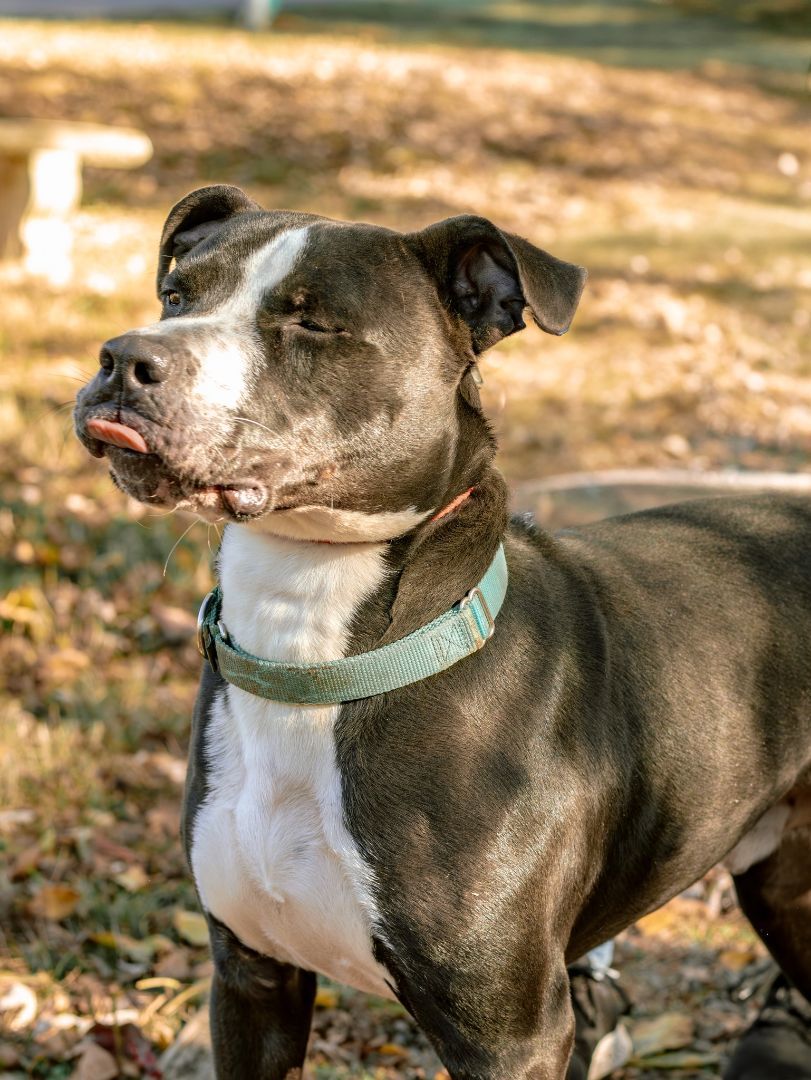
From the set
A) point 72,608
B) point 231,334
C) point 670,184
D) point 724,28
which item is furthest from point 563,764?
point 724,28

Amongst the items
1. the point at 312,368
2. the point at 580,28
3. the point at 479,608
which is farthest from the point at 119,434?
A: the point at 580,28

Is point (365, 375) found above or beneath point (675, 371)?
above

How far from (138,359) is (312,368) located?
1.15 feet

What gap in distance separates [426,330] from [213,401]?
50 cm

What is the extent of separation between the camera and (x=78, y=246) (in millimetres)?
10070

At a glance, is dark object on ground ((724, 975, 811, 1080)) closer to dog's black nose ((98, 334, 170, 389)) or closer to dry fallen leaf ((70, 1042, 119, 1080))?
dry fallen leaf ((70, 1042, 119, 1080))

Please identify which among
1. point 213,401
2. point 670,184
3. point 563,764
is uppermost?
point 213,401

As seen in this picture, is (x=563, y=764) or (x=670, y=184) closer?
(x=563, y=764)

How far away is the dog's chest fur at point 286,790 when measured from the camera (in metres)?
2.56

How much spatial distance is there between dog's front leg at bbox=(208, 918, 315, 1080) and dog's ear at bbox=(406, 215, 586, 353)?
138 cm

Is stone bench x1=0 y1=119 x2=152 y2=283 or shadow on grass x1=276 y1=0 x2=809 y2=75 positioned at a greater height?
stone bench x1=0 y1=119 x2=152 y2=283

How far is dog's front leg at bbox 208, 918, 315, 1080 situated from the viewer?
9.43 feet

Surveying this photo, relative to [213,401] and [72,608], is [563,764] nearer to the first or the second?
[213,401]

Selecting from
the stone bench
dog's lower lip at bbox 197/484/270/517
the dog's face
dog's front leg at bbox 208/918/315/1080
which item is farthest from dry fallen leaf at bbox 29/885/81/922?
the stone bench
